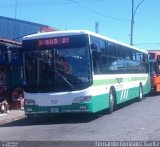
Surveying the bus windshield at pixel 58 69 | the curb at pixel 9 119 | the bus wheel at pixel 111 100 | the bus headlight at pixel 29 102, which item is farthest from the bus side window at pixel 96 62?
the curb at pixel 9 119

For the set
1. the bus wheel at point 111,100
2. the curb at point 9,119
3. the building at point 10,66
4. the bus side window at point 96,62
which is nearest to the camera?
the bus side window at point 96,62

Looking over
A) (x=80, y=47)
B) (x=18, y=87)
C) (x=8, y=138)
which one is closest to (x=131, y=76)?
(x=18, y=87)

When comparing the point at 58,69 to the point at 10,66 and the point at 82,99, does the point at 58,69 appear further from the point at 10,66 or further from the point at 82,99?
the point at 10,66

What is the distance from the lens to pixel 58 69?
15109 millimetres

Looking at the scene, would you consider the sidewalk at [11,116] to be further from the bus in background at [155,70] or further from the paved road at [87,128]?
the bus in background at [155,70]

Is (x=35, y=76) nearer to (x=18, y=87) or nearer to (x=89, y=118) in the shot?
(x=89, y=118)

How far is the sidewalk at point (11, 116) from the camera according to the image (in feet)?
56.4

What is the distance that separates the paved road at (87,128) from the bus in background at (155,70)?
12.6m

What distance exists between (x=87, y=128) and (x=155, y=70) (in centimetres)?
1798

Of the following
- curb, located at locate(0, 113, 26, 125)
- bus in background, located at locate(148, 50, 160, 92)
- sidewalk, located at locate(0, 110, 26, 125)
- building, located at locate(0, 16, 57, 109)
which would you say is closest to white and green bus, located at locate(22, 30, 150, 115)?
building, located at locate(0, 16, 57, 109)

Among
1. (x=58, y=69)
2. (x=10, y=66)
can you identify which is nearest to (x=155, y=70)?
(x=10, y=66)

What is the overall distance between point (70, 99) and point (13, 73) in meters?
8.26

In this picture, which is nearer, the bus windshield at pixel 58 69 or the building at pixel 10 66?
the bus windshield at pixel 58 69

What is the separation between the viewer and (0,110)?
19.4m
